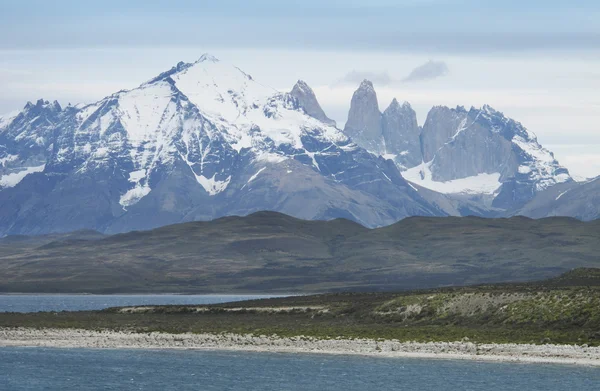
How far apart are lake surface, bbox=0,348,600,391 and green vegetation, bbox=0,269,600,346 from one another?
11.3 meters

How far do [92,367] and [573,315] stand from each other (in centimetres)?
4252

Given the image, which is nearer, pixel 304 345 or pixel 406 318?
pixel 304 345

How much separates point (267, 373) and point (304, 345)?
56.5 ft

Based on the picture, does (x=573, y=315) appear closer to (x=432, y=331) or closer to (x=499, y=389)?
(x=432, y=331)

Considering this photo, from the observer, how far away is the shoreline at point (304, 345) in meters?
98.4

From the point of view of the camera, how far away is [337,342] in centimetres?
11019

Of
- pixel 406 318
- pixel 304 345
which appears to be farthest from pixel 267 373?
pixel 406 318

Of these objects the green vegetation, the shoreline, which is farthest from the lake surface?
the green vegetation

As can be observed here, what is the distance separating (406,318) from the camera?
424 ft

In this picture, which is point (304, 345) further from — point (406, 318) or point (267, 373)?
point (406, 318)

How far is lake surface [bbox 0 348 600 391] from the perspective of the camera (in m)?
87.1

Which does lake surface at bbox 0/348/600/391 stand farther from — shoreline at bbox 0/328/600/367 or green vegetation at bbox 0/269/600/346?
green vegetation at bbox 0/269/600/346

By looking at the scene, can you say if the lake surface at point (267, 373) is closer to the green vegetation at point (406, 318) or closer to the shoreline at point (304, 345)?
the shoreline at point (304, 345)

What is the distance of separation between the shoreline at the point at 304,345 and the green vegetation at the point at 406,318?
121 inches
